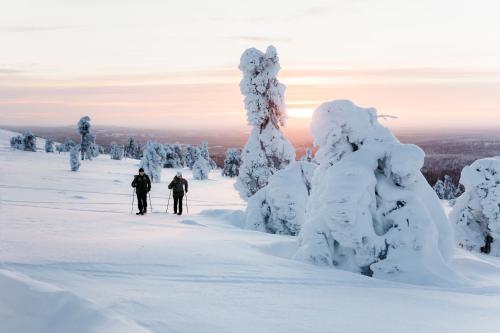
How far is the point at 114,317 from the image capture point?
3965mm

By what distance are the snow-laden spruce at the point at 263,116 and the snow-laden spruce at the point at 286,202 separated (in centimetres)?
1103

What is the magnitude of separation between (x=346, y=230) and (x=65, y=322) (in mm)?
5225

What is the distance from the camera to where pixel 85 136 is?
7838cm

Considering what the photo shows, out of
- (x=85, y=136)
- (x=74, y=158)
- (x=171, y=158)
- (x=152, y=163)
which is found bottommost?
(x=74, y=158)

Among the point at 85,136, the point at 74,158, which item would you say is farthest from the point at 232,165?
the point at 74,158

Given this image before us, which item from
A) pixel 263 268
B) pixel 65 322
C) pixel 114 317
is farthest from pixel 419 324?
pixel 65 322

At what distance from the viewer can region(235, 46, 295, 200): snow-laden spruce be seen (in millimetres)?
28125

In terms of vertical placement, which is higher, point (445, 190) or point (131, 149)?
point (131, 149)

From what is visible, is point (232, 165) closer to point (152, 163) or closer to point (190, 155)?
point (152, 163)

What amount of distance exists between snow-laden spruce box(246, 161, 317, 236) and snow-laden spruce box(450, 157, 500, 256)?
1031 centimetres

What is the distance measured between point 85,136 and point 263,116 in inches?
2270

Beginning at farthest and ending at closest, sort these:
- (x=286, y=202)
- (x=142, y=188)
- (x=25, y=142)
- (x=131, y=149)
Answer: (x=131, y=149) → (x=25, y=142) → (x=286, y=202) → (x=142, y=188)

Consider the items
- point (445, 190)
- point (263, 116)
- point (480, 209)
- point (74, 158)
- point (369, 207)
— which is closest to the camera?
point (369, 207)

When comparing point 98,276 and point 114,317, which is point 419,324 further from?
point 98,276
